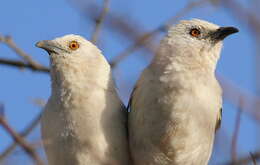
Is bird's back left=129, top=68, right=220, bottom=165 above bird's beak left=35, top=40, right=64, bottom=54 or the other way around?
the other way around

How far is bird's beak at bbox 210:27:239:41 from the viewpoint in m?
5.67

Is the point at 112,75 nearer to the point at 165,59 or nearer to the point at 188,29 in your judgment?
the point at 165,59

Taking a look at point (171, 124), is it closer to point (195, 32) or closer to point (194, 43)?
point (194, 43)

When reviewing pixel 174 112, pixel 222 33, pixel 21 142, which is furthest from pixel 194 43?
pixel 21 142

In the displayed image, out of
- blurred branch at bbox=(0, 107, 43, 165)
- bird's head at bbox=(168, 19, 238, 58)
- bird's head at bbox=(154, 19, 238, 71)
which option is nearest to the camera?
blurred branch at bbox=(0, 107, 43, 165)

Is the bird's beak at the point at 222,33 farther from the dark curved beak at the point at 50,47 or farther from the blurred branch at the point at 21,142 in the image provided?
the blurred branch at the point at 21,142

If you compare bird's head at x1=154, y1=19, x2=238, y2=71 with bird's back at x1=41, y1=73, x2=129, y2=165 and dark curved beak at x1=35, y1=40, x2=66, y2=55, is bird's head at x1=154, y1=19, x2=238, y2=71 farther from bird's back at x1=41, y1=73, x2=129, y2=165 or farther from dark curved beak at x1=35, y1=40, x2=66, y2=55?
dark curved beak at x1=35, y1=40, x2=66, y2=55

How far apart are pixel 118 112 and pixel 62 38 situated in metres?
1.20

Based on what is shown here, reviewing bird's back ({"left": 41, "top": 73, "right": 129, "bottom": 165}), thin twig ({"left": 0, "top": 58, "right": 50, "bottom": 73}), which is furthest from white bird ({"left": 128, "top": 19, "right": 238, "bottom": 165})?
thin twig ({"left": 0, "top": 58, "right": 50, "bottom": 73})

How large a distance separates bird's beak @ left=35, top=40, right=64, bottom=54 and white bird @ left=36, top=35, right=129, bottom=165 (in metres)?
0.01

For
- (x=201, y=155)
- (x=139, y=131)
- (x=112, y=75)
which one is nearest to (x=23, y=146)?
(x=139, y=131)

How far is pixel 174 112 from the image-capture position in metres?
4.82

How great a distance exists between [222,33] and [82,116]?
1.93 metres

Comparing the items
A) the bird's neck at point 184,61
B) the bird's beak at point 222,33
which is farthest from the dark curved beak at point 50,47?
the bird's beak at point 222,33
